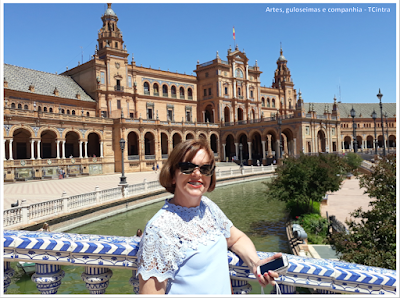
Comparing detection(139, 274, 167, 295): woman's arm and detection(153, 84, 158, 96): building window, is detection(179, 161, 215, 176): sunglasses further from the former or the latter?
detection(153, 84, 158, 96): building window

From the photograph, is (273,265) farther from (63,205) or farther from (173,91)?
(173,91)

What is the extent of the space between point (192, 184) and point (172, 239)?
0.46 meters

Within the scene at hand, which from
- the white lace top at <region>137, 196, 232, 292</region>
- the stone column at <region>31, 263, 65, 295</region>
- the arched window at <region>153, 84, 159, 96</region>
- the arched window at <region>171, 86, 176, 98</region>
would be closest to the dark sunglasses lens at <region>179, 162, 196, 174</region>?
the white lace top at <region>137, 196, 232, 292</region>

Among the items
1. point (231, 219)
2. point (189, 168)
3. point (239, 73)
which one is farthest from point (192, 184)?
point (239, 73)

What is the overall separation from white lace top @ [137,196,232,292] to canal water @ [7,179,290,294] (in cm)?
553

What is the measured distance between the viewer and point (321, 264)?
7.46 ft

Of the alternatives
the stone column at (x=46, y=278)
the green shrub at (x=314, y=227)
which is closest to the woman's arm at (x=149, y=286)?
the stone column at (x=46, y=278)

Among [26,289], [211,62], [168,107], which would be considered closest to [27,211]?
[26,289]

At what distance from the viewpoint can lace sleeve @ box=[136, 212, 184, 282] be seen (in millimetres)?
1866

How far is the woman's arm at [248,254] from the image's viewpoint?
2080mm

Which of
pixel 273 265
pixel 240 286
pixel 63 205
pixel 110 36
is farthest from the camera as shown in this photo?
pixel 110 36

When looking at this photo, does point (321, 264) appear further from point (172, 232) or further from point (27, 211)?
point (27, 211)

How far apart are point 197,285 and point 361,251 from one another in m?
4.44

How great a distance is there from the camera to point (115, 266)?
238 centimetres
